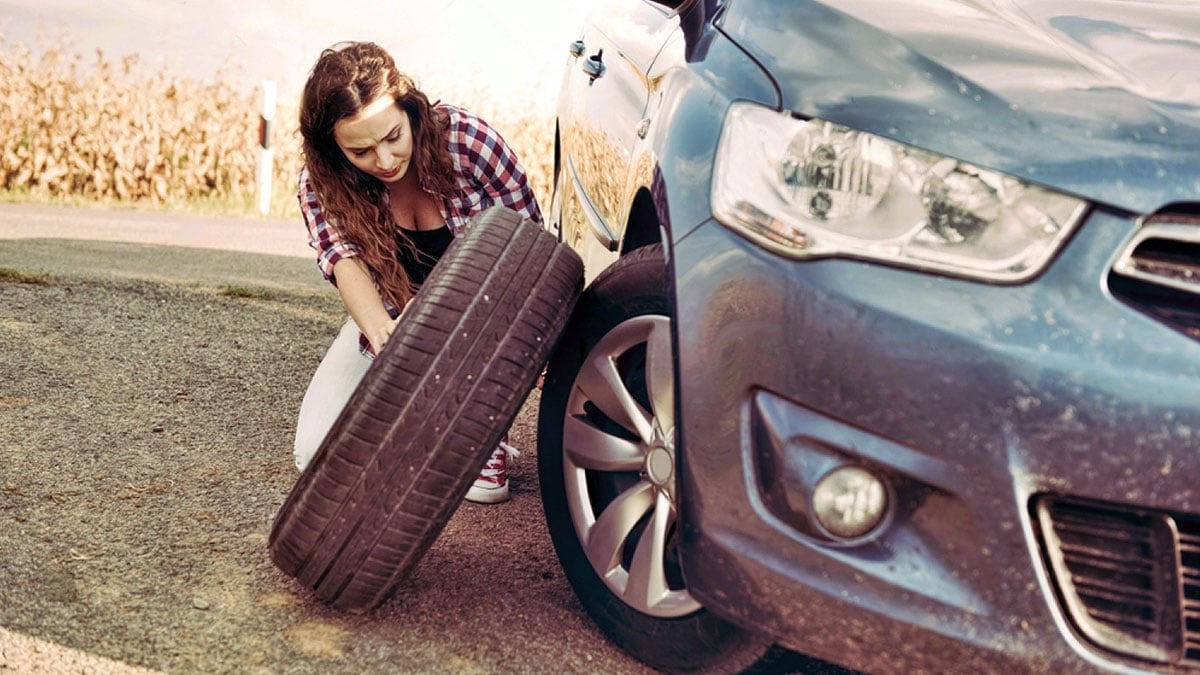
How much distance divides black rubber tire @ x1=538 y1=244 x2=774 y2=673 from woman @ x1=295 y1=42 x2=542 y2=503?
0.63 m

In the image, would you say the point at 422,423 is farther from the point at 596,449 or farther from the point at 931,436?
the point at 931,436

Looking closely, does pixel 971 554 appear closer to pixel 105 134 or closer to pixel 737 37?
pixel 737 37

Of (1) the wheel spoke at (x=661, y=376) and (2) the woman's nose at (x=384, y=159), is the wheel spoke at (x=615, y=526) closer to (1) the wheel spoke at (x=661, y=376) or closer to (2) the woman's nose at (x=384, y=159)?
(1) the wheel spoke at (x=661, y=376)

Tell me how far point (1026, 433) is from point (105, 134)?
466 inches

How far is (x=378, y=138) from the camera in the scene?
3309 mm

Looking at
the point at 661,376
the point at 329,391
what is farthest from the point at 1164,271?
the point at 329,391

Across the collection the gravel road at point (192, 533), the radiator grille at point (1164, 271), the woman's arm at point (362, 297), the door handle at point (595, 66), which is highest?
the radiator grille at point (1164, 271)

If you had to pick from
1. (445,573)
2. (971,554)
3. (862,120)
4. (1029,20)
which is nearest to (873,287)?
(862,120)

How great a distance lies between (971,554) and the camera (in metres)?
1.84

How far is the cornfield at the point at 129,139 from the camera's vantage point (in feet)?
39.3

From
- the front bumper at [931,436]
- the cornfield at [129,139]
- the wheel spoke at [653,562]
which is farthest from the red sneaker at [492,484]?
the cornfield at [129,139]

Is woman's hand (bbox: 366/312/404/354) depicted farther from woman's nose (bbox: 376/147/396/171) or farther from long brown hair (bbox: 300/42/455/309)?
woman's nose (bbox: 376/147/396/171)

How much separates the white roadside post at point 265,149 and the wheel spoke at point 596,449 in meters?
9.75

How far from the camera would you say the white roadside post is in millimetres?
11844
